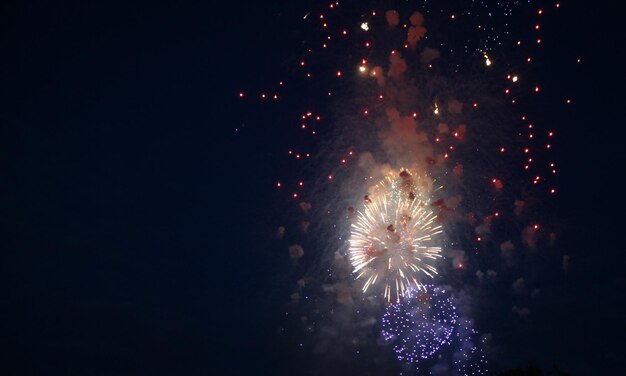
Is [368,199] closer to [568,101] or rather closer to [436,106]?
[436,106]

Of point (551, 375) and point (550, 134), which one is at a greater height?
point (550, 134)

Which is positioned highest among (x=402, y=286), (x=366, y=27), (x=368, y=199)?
(x=366, y=27)

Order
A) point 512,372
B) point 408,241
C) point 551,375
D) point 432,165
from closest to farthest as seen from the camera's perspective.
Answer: point 551,375 → point 512,372 → point 432,165 → point 408,241

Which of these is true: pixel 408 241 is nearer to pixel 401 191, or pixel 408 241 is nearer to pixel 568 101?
pixel 401 191

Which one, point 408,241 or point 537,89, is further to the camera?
point 408,241

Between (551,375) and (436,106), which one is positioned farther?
(436,106)

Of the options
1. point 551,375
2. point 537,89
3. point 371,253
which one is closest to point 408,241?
point 371,253

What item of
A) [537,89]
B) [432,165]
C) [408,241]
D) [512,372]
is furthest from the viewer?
[408,241]

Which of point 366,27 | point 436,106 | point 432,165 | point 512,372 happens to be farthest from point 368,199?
point 512,372

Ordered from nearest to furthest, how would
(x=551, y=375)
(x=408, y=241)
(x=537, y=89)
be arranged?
(x=551, y=375) < (x=537, y=89) < (x=408, y=241)
